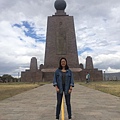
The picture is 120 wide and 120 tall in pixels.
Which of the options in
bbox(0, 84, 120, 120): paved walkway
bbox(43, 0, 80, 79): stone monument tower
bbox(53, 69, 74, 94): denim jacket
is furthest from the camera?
bbox(43, 0, 80, 79): stone monument tower

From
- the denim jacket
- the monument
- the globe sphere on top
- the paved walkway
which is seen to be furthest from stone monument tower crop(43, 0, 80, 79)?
the denim jacket

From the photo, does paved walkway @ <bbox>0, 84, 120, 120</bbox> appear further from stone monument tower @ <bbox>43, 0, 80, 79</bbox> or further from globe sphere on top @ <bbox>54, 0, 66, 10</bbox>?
globe sphere on top @ <bbox>54, 0, 66, 10</bbox>

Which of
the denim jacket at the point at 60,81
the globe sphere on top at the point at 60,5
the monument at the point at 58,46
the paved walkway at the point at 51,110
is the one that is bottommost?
the paved walkway at the point at 51,110

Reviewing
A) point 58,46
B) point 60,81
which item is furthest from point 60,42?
point 60,81

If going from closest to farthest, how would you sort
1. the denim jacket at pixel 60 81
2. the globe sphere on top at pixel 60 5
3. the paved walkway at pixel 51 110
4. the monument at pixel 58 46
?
the denim jacket at pixel 60 81 → the paved walkway at pixel 51 110 → the monument at pixel 58 46 → the globe sphere on top at pixel 60 5

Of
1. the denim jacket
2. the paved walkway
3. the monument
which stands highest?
the monument

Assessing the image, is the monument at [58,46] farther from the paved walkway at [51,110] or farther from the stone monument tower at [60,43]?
the paved walkway at [51,110]

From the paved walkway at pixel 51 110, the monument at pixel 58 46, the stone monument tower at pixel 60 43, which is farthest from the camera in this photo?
the stone monument tower at pixel 60 43

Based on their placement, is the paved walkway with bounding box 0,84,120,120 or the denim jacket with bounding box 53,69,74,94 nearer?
the denim jacket with bounding box 53,69,74,94

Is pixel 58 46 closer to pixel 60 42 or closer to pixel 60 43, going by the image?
pixel 60 43

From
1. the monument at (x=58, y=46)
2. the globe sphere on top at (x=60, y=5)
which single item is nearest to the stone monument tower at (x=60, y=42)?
the monument at (x=58, y=46)

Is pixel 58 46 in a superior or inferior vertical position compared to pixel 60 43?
inferior

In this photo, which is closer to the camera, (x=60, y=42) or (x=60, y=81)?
(x=60, y=81)

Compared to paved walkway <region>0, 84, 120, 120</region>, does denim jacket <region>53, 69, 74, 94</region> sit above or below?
above
